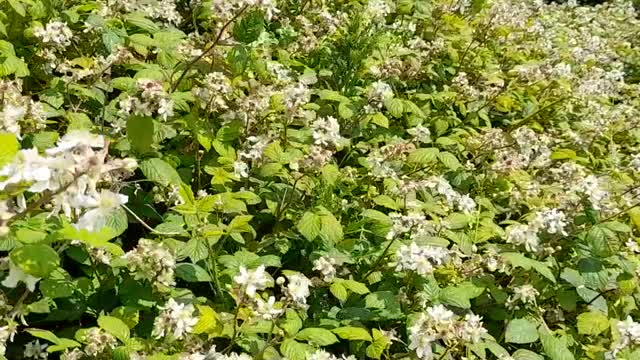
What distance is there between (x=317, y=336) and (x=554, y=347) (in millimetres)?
1000

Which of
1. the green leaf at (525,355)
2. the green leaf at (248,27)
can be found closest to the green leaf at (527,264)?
the green leaf at (525,355)

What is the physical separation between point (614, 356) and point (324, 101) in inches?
71.8

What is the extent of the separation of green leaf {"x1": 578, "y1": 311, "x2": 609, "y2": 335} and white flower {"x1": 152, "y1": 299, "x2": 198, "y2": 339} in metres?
1.60

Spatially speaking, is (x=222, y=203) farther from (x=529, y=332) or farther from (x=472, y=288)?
(x=529, y=332)

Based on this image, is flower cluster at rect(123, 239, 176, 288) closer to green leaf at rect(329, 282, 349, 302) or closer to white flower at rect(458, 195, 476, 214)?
green leaf at rect(329, 282, 349, 302)

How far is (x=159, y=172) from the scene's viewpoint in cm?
243

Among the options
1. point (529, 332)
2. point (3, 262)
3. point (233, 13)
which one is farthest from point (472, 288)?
point (3, 262)

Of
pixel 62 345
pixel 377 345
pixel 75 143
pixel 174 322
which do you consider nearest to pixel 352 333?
pixel 377 345

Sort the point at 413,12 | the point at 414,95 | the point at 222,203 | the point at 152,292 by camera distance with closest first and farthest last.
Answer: the point at 152,292 < the point at 222,203 < the point at 414,95 < the point at 413,12

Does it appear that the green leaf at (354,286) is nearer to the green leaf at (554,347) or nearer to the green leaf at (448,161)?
the green leaf at (554,347)

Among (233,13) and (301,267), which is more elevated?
(233,13)

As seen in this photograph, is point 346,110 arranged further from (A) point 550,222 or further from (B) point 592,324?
(B) point 592,324

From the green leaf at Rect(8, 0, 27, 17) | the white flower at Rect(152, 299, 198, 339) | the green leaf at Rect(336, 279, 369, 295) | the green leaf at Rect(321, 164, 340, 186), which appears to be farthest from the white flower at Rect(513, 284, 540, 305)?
the green leaf at Rect(8, 0, 27, 17)

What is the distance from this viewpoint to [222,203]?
2480 mm
